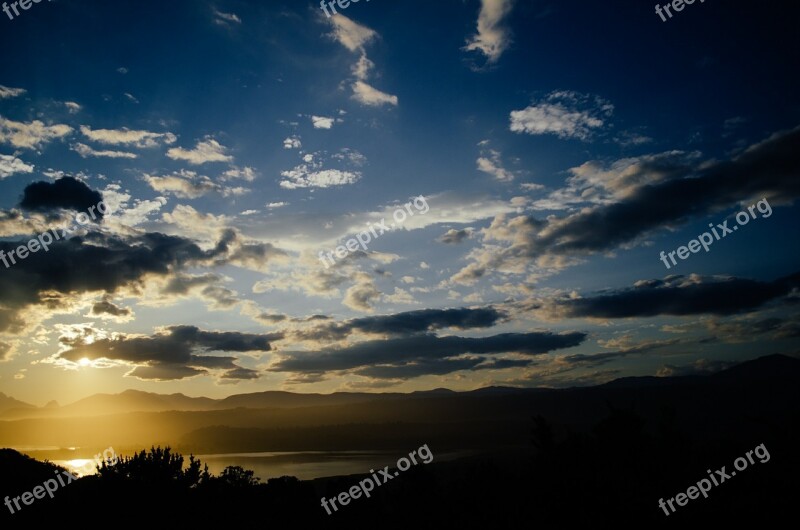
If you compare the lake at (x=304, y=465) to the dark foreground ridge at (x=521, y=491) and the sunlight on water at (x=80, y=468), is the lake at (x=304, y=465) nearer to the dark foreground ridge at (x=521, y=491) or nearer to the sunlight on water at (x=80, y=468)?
the sunlight on water at (x=80, y=468)

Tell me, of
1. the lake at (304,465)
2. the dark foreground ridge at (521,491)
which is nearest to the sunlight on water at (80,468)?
the lake at (304,465)

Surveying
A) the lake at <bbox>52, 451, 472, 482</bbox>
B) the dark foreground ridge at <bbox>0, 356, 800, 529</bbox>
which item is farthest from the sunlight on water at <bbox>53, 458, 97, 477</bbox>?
the dark foreground ridge at <bbox>0, 356, 800, 529</bbox>

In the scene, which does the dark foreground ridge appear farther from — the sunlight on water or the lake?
the lake

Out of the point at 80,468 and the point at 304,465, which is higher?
the point at 80,468

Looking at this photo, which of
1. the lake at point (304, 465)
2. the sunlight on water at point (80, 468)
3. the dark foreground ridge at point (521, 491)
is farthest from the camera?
the lake at point (304, 465)

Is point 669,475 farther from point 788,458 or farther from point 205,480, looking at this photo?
point 205,480

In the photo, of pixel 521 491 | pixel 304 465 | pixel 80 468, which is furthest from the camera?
pixel 304 465

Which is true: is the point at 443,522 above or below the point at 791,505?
below

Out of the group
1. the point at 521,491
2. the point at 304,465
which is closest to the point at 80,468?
the point at 304,465

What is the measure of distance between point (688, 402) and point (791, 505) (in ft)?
627

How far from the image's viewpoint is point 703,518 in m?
11.8

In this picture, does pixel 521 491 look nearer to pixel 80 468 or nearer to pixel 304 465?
pixel 80 468

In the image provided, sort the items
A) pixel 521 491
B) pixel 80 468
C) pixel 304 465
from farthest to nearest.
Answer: pixel 304 465, pixel 80 468, pixel 521 491

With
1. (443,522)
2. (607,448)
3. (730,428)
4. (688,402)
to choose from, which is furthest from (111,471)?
(688,402)
